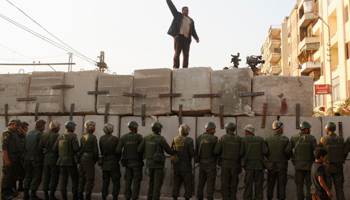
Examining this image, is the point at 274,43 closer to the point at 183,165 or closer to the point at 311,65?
the point at 311,65

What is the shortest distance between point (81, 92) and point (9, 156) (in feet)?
7.17

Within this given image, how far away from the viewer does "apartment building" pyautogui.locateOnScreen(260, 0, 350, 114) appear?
21781 mm

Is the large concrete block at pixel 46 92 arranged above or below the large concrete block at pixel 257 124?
above

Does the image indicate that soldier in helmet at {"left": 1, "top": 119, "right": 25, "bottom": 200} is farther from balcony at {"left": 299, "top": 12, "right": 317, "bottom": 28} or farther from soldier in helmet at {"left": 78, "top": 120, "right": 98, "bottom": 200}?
balcony at {"left": 299, "top": 12, "right": 317, "bottom": 28}

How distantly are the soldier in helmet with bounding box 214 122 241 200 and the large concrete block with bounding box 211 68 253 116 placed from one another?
859 mm

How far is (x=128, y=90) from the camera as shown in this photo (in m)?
8.02

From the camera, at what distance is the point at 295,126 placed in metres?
7.15

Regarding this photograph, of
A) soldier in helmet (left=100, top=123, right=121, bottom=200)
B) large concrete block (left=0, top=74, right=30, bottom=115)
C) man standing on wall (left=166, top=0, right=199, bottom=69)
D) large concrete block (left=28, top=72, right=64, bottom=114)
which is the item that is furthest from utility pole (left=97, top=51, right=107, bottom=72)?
soldier in helmet (left=100, top=123, right=121, bottom=200)

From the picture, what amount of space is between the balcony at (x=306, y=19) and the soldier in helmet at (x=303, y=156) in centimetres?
2636

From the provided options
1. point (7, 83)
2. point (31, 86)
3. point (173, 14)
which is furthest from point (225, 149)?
point (7, 83)

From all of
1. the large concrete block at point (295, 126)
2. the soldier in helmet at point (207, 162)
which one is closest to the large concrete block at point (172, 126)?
the soldier in helmet at point (207, 162)

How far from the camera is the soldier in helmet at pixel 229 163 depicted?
666 centimetres

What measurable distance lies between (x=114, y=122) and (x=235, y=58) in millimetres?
3584

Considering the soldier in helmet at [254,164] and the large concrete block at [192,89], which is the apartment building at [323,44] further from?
the soldier in helmet at [254,164]
